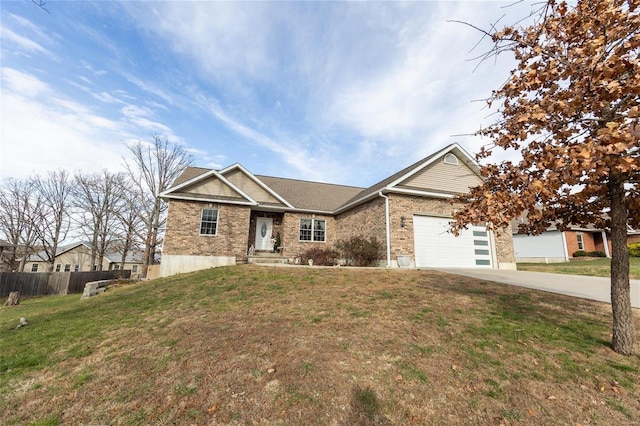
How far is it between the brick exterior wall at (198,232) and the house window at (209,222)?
0.52ft

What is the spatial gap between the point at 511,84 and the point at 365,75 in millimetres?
8386

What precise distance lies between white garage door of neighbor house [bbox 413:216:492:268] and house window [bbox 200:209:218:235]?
1022 cm

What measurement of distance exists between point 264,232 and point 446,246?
1037 centimetres

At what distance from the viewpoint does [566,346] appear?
4289 millimetres

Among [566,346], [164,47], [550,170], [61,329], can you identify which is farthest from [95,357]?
[164,47]

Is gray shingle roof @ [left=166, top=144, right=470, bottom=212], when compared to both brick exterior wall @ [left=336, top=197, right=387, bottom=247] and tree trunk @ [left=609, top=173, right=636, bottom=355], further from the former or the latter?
tree trunk @ [left=609, top=173, right=636, bottom=355]

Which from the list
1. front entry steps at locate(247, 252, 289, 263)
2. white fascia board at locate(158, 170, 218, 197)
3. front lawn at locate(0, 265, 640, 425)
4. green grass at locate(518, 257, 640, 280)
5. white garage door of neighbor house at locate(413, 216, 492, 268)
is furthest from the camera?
front entry steps at locate(247, 252, 289, 263)

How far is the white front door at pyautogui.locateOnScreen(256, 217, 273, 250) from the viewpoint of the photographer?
16969 millimetres

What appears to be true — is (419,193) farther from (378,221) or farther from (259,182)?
(259,182)

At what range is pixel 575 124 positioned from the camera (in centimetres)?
397

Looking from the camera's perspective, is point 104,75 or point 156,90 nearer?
point 104,75

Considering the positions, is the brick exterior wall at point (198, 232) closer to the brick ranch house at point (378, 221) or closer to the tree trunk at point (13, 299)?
the brick ranch house at point (378, 221)

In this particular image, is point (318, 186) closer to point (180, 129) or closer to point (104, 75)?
point (180, 129)

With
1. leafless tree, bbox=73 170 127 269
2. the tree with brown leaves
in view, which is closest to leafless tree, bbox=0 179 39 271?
leafless tree, bbox=73 170 127 269
